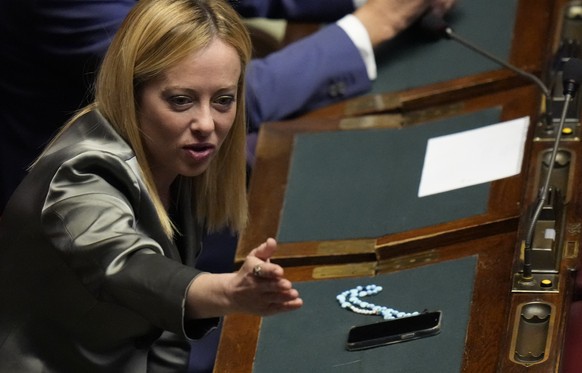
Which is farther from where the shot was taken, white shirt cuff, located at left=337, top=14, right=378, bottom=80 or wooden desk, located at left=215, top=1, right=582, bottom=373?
white shirt cuff, located at left=337, top=14, right=378, bottom=80

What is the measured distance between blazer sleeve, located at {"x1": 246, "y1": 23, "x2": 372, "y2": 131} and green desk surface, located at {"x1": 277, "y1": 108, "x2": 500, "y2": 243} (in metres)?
0.14

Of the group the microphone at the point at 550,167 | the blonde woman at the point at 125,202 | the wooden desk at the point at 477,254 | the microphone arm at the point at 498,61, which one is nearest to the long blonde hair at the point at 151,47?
the blonde woman at the point at 125,202

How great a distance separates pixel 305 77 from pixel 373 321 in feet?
3.07

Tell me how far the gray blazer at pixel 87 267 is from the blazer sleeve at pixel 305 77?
71cm

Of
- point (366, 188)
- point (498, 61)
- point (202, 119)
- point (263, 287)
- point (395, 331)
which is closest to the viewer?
point (263, 287)

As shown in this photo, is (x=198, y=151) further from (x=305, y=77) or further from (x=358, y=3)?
(x=358, y=3)

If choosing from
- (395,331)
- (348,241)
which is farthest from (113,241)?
(348,241)

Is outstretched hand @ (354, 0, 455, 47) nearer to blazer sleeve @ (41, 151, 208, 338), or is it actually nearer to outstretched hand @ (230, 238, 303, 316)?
blazer sleeve @ (41, 151, 208, 338)

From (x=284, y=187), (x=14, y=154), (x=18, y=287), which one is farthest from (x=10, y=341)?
(x=14, y=154)

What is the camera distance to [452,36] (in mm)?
2967

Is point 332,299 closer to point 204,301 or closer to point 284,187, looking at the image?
point 284,187

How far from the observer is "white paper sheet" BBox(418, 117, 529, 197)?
2697mm

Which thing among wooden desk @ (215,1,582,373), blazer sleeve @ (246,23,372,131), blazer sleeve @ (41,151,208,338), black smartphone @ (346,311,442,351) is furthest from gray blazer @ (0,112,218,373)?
blazer sleeve @ (246,23,372,131)

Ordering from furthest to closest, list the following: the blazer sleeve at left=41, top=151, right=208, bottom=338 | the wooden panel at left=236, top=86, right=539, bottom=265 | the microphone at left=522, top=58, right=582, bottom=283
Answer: the wooden panel at left=236, top=86, right=539, bottom=265
the microphone at left=522, top=58, right=582, bottom=283
the blazer sleeve at left=41, top=151, right=208, bottom=338
